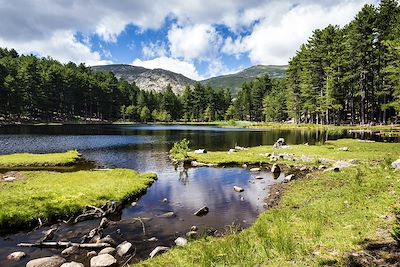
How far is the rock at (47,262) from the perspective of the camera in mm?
13219

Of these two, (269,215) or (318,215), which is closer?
(318,215)

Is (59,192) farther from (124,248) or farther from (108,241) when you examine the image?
(124,248)

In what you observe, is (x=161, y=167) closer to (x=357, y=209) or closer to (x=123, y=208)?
(x=123, y=208)

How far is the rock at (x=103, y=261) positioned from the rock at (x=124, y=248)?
3.17 feet

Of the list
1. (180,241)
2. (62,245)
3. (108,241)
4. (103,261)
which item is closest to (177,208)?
(180,241)

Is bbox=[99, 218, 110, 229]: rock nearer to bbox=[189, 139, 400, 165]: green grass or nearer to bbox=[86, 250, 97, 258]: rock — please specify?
bbox=[86, 250, 97, 258]: rock

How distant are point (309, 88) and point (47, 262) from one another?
11533cm

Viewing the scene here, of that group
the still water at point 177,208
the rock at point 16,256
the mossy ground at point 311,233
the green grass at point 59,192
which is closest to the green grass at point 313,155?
the still water at point 177,208

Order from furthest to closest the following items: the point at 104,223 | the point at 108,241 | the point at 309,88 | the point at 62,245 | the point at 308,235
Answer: the point at 309,88 < the point at 104,223 < the point at 108,241 < the point at 62,245 < the point at 308,235

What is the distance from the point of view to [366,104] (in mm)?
103125

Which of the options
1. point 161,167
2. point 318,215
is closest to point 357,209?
point 318,215

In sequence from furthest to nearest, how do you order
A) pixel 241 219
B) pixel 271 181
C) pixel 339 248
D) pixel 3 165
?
1. pixel 3 165
2. pixel 271 181
3. pixel 241 219
4. pixel 339 248

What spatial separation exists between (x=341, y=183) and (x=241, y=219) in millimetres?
8947

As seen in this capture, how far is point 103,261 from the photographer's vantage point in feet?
44.1
